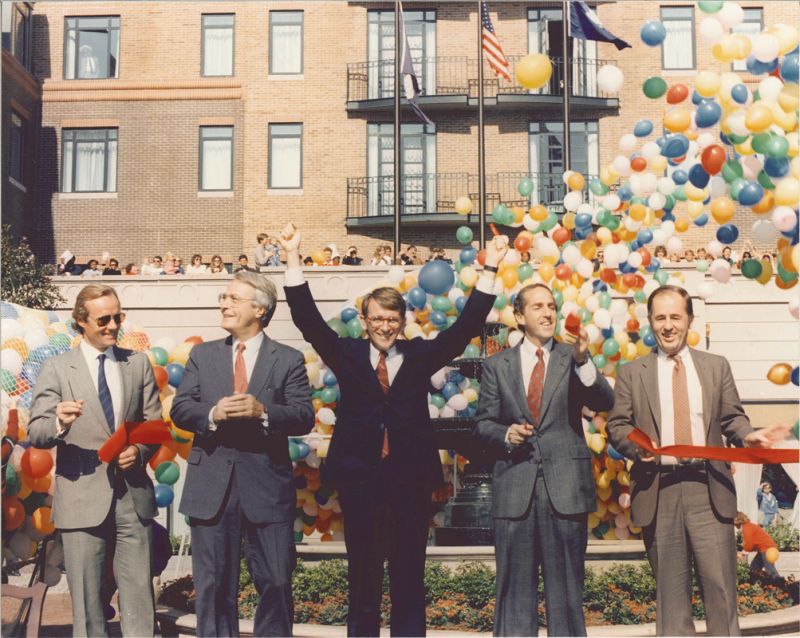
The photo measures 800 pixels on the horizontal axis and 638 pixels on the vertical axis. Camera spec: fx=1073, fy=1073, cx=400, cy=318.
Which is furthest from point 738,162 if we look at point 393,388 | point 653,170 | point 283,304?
point 283,304

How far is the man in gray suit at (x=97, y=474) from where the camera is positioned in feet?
19.9

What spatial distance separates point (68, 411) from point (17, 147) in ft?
79.0

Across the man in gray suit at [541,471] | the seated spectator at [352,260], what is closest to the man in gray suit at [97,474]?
the man in gray suit at [541,471]

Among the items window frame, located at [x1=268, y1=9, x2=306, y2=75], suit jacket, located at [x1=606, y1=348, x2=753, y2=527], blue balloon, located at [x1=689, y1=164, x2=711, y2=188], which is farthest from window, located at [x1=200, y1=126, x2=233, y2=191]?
suit jacket, located at [x1=606, y1=348, x2=753, y2=527]

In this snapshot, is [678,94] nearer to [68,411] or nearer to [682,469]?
[682,469]

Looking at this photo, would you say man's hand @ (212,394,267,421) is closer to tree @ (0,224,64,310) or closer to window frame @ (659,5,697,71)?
tree @ (0,224,64,310)

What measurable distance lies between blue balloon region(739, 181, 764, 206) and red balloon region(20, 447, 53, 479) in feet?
14.9

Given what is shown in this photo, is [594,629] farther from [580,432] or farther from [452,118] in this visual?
[452,118]

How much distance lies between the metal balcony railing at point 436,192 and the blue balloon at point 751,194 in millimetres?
22144

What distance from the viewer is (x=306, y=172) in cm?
2862

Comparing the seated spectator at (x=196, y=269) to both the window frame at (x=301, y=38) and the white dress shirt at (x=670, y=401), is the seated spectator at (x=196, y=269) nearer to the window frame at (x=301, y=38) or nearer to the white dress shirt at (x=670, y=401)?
the window frame at (x=301, y=38)

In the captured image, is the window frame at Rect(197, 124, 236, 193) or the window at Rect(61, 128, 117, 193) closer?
the window frame at Rect(197, 124, 236, 193)

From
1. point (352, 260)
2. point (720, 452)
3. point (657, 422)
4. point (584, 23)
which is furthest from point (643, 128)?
point (352, 260)

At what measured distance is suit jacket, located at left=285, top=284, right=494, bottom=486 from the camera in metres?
5.99
